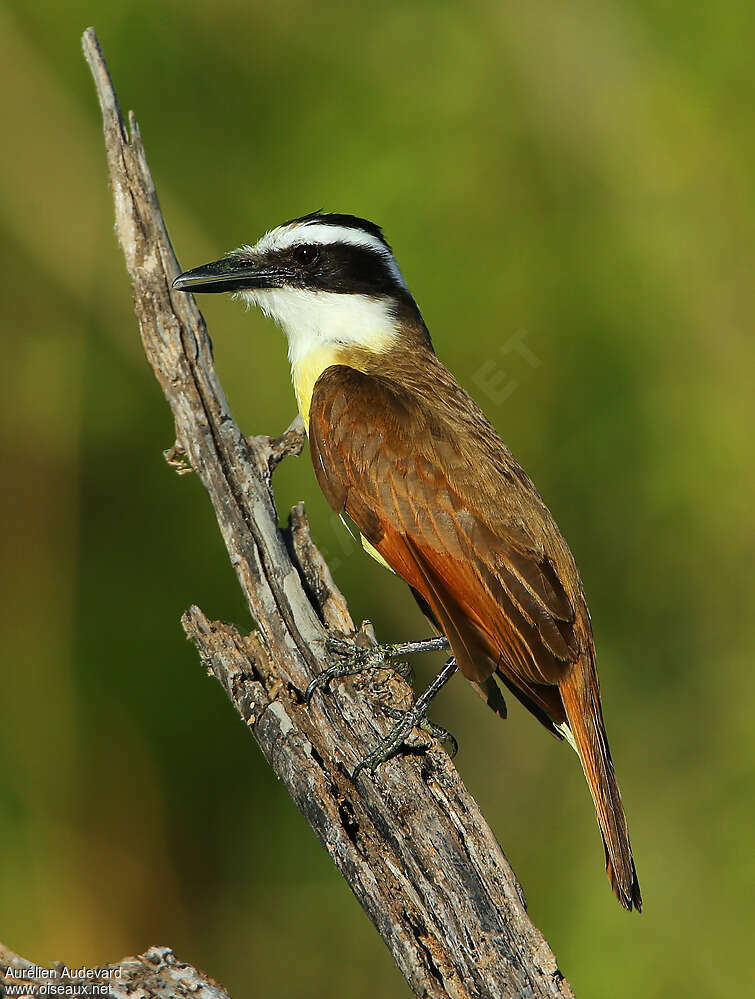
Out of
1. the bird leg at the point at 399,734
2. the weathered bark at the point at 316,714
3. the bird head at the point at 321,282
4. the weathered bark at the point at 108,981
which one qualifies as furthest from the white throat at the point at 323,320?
the weathered bark at the point at 108,981

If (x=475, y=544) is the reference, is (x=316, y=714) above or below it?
below

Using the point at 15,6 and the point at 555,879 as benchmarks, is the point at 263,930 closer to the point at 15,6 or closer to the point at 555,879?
the point at 555,879

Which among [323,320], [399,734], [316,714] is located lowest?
[399,734]

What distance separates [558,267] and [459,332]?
563 mm

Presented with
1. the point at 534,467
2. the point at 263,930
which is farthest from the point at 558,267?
the point at 263,930

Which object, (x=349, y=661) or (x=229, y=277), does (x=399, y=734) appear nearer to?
(x=349, y=661)

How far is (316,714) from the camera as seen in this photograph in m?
3.06

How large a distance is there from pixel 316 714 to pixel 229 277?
1709 mm

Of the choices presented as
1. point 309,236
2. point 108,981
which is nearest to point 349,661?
point 108,981

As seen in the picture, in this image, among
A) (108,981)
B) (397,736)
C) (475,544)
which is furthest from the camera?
(475,544)

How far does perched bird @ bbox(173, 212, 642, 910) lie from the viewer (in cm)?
319

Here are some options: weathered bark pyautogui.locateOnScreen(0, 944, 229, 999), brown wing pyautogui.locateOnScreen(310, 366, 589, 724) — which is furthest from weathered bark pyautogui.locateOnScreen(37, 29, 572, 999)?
weathered bark pyautogui.locateOnScreen(0, 944, 229, 999)

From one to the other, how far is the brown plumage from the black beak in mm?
572

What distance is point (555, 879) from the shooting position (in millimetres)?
4398
